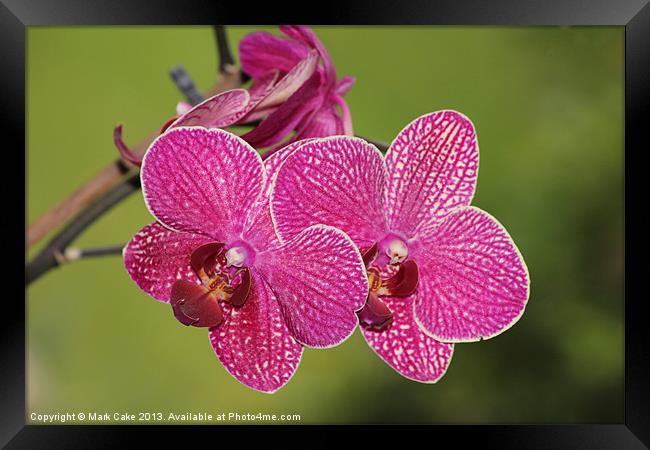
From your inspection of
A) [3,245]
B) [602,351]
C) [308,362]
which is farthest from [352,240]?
[602,351]

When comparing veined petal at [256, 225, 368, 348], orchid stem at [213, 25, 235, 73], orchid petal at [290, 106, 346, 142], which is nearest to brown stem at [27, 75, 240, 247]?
orchid stem at [213, 25, 235, 73]

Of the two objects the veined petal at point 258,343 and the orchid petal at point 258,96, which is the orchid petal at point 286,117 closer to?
the orchid petal at point 258,96

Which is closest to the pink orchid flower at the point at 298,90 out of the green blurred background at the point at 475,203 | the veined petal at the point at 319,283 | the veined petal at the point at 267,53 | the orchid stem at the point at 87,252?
the veined petal at the point at 267,53

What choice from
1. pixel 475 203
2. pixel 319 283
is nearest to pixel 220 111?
pixel 319 283

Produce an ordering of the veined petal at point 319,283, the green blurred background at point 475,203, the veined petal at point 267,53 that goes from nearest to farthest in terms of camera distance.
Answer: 1. the veined petal at point 319,283
2. the veined petal at point 267,53
3. the green blurred background at point 475,203

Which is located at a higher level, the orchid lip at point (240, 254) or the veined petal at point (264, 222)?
the veined petal at point (264, 222)

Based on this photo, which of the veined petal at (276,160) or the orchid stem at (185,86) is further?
the orchid stem at (185,86)
